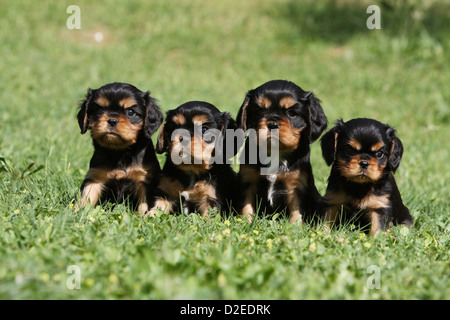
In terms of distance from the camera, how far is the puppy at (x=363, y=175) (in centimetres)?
439

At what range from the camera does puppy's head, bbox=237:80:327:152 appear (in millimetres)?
4336

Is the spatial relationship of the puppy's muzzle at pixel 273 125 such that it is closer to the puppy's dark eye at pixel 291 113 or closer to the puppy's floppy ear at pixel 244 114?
the puppy's dark eye at pixel 291 113

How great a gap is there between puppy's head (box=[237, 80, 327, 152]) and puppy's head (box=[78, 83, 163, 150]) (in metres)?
0.82

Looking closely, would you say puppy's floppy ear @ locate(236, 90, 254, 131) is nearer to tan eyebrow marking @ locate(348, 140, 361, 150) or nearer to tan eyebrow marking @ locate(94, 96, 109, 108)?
tan eyebrow marking @ locate(348, 140, 361, 150)

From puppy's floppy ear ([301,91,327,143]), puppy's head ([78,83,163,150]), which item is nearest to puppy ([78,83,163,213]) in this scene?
puppy's head ([78,83,163,150])

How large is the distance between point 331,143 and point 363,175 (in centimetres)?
44

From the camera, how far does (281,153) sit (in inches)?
181

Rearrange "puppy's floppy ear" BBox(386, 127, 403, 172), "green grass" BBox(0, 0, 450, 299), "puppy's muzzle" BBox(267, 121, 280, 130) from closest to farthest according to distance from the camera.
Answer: "green grass" BBox(0, 0, 450, 299), "puppy's muzzle" BBox(267, 121, 280, 130), "puppy's floppy ear" BBox(386, 127, 403, 172)

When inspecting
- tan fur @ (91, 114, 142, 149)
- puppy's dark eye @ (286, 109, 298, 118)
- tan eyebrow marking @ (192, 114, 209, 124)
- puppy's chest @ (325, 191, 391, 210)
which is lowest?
puppy's chest @ (325, 191, 391, 210)

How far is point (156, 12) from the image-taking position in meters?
14.0

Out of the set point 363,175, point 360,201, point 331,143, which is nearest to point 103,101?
point 331,143

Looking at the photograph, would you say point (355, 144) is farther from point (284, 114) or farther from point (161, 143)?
point (161, 143)

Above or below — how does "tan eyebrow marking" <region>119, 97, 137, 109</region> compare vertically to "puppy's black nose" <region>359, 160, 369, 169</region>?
above

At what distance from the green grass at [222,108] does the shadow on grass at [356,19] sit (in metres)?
0.05
